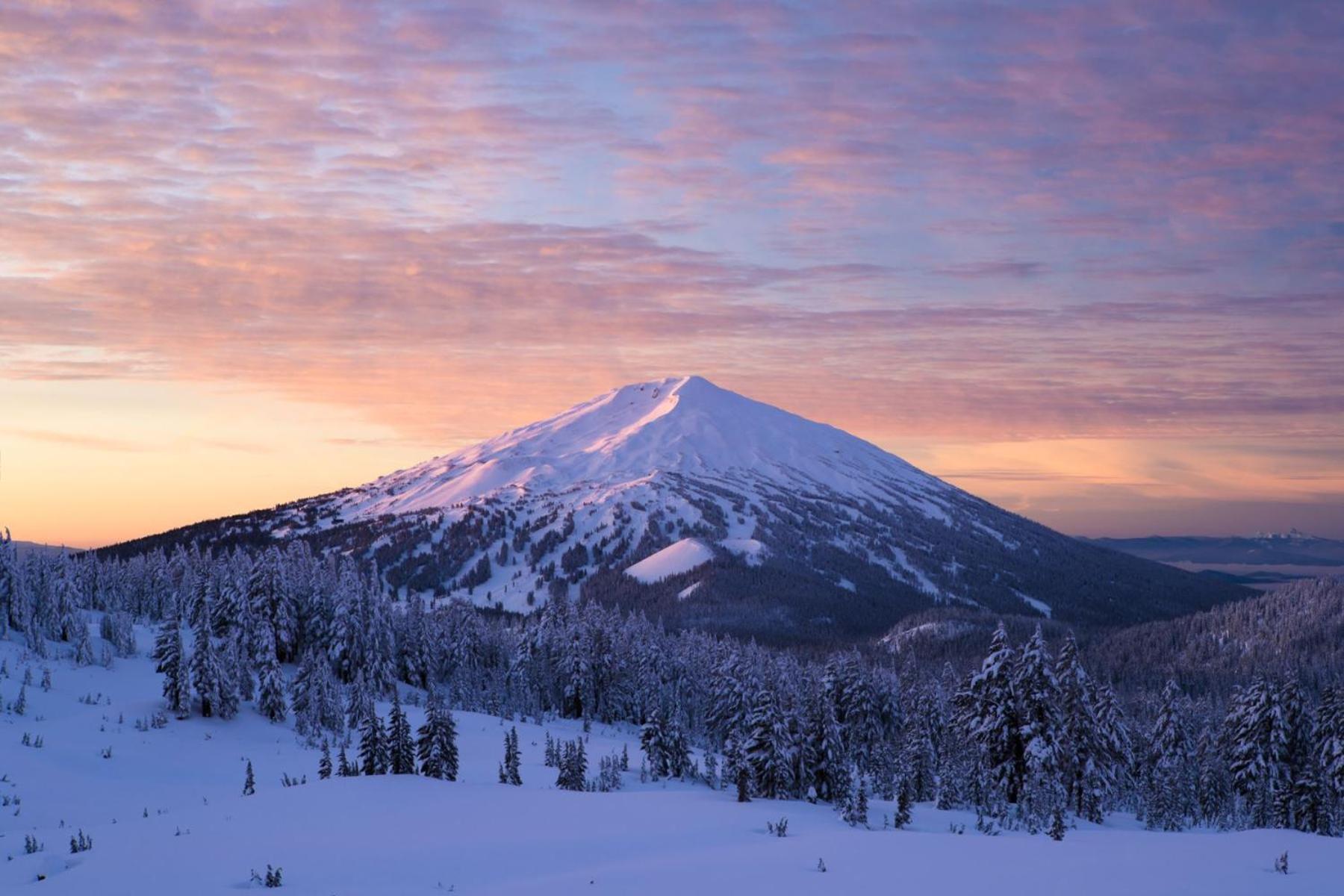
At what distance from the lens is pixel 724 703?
77.3 metres

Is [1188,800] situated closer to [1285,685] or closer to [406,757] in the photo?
[1285,685]

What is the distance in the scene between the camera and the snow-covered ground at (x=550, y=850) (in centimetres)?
1739

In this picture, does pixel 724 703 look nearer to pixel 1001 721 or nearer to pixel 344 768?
pixel 1001 721

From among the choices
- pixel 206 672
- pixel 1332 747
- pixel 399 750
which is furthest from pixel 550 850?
pixel 1332 747

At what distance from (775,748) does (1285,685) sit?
37095 mm

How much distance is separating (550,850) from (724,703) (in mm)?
57456

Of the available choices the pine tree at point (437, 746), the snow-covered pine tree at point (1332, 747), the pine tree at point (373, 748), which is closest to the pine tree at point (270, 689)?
the pine tree at point (437, 746)

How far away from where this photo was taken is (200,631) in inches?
2132

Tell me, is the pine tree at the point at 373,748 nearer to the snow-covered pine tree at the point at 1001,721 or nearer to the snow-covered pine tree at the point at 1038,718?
the snow-covered pine tree at the point at 1001,721

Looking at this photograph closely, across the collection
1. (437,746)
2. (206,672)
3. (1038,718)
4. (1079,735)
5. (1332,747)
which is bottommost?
(1332,747)

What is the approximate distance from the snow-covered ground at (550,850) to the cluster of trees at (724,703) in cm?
507

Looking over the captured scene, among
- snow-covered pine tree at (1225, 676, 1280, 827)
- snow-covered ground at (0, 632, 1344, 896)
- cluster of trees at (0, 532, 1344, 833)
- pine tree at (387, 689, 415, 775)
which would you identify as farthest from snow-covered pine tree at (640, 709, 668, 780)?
snow-covered pine tree at (1225, 676, 1280, 827)

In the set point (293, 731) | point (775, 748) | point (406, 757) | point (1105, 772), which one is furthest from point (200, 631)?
point (1105, 772)

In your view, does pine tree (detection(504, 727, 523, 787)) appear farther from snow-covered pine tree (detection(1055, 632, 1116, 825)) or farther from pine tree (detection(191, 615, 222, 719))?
snow-covered pine tree (detection(1055, 632, 1116, 825))
